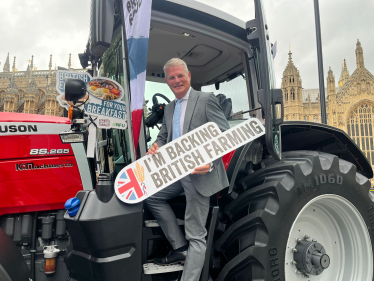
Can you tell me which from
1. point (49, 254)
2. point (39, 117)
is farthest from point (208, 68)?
point (49, 254)

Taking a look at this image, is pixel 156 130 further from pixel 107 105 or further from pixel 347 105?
pixel 347 105

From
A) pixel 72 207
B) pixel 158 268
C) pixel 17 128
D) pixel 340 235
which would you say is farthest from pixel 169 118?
pixel 340 235

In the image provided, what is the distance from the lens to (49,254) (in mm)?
1995

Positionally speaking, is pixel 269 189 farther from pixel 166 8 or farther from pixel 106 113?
pixel 166 8

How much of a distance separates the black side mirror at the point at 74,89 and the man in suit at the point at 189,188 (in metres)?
0.51

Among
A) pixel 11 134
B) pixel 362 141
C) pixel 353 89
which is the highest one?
pixel 353 89

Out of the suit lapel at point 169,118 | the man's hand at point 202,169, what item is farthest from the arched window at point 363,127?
the man's hand at point 202,169

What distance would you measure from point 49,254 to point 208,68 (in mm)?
2130

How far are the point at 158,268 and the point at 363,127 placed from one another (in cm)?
4987

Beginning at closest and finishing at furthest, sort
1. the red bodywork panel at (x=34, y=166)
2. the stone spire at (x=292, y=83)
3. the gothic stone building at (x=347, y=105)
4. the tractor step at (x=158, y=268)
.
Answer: the tractor step at (x=158, y=268) < the red bodywork panel at (x=34, y=166) < the gothic stone building at (x=347, y=105) < the stone spire at (x=292, y=83)

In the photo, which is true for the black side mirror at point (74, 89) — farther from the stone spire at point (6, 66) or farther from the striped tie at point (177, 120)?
the stone spire at point (6, 66)

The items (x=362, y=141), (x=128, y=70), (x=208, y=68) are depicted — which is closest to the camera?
(x=128, y=70)

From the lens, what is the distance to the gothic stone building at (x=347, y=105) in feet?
143

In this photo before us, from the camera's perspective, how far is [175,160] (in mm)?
1712
